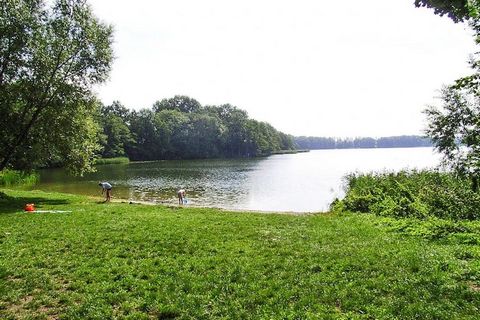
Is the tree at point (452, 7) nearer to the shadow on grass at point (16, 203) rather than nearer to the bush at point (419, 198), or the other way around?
the bush at point (419, 198)

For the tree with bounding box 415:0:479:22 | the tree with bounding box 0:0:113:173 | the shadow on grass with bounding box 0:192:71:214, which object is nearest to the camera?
the tree with bounding box 415:0:479:22

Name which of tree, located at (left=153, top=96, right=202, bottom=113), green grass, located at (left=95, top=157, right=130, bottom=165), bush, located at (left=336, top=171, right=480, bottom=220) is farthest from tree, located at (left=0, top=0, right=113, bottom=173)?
tree, located at (left=153, top=96, right=202, bottom=113)

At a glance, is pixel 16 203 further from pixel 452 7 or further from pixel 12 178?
pixel 452 7

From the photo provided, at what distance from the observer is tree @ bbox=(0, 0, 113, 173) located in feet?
76.6

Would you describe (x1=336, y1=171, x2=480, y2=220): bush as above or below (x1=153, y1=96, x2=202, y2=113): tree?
below

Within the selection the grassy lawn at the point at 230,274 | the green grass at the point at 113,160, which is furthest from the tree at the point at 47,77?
the green grass at the point at 113,160

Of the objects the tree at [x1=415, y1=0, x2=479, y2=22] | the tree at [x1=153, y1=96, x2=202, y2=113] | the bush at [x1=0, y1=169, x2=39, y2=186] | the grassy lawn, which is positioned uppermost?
the tree at [x1=153, y1=96, x2=202, y2=113]

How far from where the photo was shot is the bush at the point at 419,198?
1706cm

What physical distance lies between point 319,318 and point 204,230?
824 centimetres

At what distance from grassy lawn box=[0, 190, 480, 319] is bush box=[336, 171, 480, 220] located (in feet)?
14.7

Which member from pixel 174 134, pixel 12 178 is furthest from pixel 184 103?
pixel 12 178

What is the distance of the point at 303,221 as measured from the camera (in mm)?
17656

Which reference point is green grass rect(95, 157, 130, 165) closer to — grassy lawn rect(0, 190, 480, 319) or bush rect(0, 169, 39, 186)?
bush rect(0, 169, 39, 186)

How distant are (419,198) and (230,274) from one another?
560 inches
